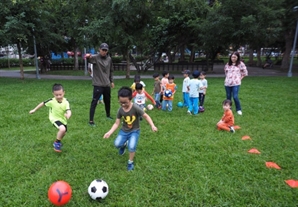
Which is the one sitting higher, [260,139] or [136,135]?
[136,135]

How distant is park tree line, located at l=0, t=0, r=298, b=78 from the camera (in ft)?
40.7

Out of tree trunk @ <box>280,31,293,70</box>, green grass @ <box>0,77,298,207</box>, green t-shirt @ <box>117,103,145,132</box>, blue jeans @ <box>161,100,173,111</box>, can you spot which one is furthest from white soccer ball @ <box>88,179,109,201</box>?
tree trunk @ <box>280,31,293,70</box>

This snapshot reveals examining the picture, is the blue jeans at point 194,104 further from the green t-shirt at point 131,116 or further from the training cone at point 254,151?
the green t-shirt at point 131,116

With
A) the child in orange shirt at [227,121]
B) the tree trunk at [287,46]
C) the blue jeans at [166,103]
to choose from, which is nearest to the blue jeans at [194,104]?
the blue jeans at [166,103]

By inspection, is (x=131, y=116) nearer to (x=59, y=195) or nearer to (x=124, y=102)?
(x=124, y=102)

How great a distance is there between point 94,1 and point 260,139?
11.7m

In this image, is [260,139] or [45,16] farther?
[45,16]

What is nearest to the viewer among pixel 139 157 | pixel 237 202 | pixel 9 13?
pixel 237 202

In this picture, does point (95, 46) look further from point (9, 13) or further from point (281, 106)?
point (281, 106)

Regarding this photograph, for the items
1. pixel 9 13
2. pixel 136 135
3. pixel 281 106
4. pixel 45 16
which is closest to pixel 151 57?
pixel 45 16

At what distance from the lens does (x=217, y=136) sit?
17.4ft

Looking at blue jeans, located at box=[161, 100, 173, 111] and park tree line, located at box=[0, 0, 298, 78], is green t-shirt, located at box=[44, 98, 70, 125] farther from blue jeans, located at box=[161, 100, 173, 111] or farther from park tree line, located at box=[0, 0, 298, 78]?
park tree line, located at box=[0, 0, 298, 78]

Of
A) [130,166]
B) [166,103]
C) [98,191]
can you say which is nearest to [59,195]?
A: [98,191]

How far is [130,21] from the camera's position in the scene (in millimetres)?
13453
